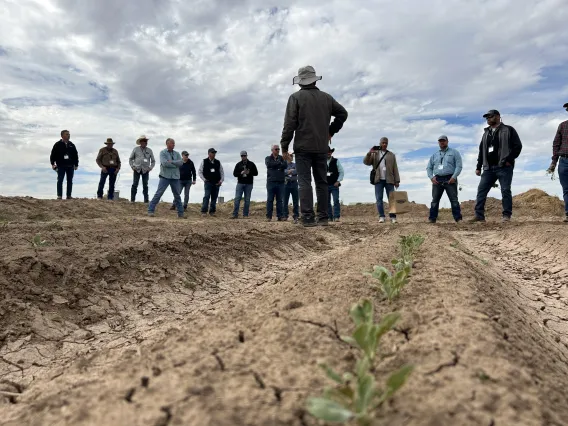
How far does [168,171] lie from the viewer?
8820 millimetres

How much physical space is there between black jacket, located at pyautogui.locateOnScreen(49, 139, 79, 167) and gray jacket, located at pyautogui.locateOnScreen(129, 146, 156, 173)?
1.37m

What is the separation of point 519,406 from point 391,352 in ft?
1.39

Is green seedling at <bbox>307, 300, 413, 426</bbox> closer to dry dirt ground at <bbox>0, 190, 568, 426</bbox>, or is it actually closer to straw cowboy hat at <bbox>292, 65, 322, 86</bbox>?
dry dirt ground at <bbox>0, 190, 568, 426</bbox>

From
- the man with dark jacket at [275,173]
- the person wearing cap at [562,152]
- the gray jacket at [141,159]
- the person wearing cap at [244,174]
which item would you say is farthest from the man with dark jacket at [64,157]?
the person wearing cap at [562,152]

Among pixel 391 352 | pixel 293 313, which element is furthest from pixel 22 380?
pixel 391 352

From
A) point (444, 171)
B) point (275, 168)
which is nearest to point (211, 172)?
point (275, 168)

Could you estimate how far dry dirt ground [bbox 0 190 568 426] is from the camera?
113 centimetres

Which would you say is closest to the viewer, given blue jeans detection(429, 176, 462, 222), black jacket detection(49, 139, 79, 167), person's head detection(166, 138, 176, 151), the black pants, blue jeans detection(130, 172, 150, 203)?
the black pants

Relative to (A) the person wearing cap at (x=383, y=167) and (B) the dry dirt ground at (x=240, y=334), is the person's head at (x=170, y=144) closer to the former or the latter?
(A) the person wearing cap at (x=383, y=167)

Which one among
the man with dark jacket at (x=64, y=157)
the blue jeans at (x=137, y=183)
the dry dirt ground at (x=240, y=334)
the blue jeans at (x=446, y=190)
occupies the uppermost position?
the man with dark jacket at (x=64, y=157)

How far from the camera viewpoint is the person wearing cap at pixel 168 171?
28.8 feet

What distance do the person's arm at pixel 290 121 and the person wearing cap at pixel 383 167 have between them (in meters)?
3.13

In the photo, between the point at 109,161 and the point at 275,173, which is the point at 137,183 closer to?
the point at 109,161

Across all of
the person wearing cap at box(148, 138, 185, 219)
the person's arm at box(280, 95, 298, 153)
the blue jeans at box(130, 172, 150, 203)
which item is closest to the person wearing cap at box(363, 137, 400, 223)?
the person's arm at box(280, 95, 298, 153)
